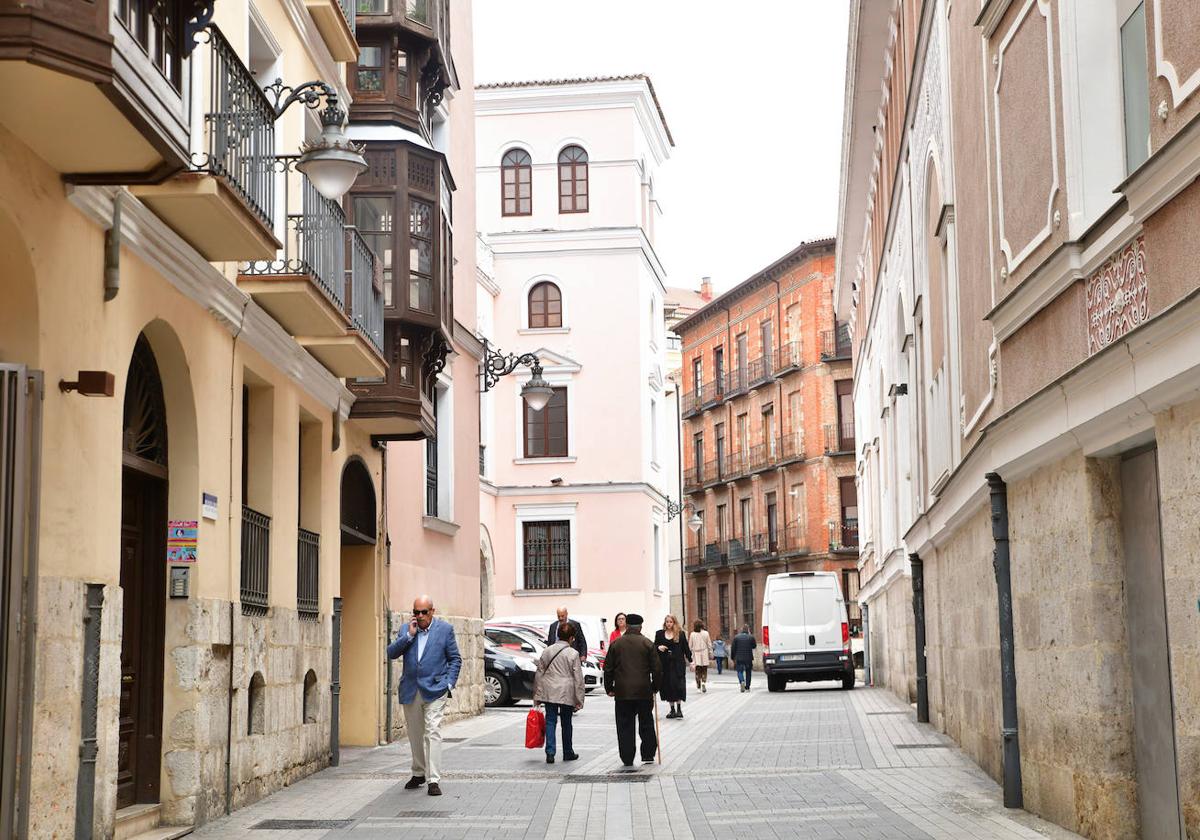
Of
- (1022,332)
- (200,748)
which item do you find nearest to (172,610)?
(200,748)

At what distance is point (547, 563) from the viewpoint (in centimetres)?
5078

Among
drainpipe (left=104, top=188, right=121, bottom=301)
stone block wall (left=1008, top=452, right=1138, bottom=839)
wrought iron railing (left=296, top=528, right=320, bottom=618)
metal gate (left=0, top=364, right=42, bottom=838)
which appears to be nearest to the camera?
metal gate (left=0, top=364, right=42, bottom=838)

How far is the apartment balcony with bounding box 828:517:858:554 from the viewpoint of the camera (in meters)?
64.5

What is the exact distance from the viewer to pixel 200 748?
12.7 metres

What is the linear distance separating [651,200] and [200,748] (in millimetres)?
42889

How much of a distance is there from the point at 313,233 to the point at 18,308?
6.63 metres

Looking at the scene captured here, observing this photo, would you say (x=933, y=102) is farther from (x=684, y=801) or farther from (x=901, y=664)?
(x=901, y=664)

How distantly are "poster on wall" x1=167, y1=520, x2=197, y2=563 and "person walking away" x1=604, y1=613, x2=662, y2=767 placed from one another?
18.9 feet

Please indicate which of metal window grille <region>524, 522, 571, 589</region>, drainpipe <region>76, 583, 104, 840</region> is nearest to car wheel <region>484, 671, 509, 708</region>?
metal window grille <region>524, 522, 571, 589</region>

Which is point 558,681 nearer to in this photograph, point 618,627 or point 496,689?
point 618,627

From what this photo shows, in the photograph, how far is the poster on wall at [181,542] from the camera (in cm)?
1281

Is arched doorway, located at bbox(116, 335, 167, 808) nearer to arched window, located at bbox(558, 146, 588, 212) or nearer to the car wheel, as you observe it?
the car wheel

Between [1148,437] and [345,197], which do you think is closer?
[1148,437]

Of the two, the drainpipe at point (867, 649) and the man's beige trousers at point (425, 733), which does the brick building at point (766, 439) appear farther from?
the man's beige trousers at point (425, 733)
